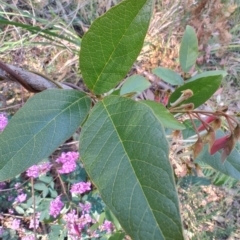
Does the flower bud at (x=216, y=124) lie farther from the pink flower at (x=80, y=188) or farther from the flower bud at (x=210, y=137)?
the pink flower at (x=80, y=188)

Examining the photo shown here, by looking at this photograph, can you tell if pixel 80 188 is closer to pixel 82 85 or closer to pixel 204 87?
pixel 82 85

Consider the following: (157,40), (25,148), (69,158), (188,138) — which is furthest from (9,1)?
(25,148)

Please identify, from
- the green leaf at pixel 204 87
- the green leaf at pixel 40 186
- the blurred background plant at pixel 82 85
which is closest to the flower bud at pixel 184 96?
the green leaf at pixel 204 87

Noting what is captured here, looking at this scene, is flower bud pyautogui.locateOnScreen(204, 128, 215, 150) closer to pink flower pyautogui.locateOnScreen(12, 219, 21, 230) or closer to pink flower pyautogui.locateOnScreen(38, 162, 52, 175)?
pink flower pyautogui.locateOnScreen(38, 162, 52, 175)

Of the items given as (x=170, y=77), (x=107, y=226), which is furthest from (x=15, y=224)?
(x=170, y=77)

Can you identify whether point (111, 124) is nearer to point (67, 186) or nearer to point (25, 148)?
point (25, 148)

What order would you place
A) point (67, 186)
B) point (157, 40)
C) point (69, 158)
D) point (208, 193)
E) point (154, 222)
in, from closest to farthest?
point (154, 222) < point (69, 158) < point (67, 186) < point (208, 193) < point (157, 40)

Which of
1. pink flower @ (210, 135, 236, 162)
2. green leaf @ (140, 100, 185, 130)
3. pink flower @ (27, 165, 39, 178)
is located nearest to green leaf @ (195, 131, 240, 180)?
pink flower @ (210, 135, 236, 162)
